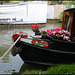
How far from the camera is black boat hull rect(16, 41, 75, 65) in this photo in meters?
6.14

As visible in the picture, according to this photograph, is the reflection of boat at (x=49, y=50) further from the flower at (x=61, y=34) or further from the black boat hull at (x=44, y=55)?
the flower at (x=61, y=34)

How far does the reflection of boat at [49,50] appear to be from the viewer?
6.14m

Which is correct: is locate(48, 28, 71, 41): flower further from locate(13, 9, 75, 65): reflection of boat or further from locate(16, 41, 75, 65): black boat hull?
locate(16, 41, 75, 65): black boat hull

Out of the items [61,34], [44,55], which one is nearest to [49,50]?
[44,55]

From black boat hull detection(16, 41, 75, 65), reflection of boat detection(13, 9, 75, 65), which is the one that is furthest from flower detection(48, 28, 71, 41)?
black boat hull detection(16, 41, 75, 65)

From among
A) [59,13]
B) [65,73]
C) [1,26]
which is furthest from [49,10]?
[65,73]

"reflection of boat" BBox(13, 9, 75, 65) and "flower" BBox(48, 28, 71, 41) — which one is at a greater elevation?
"flower" BBox(48, 28, 71, 41)

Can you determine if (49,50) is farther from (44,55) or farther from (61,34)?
(61,34)

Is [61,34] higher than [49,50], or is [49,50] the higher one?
[61,34]

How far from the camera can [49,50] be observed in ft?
20.2

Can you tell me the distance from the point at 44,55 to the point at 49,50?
12.7 inches

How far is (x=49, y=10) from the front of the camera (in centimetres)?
2514

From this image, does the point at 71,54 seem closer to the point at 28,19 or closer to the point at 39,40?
the point at 39,40

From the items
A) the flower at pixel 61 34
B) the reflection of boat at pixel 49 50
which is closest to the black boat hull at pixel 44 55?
the reflection of boat at pixel 49 50
